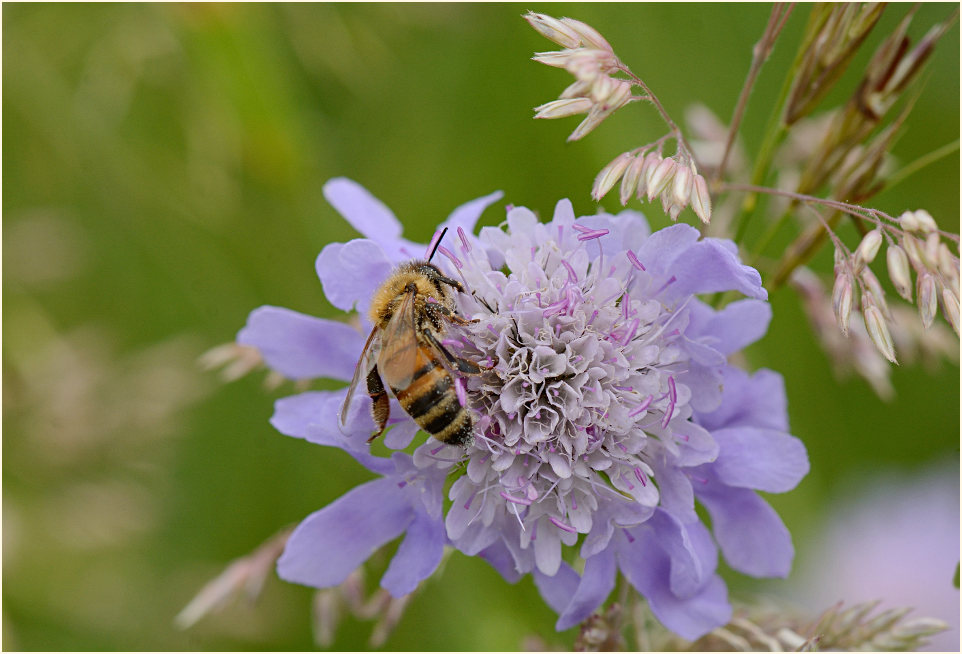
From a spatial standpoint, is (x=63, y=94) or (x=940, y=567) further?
(x=63, y=94)

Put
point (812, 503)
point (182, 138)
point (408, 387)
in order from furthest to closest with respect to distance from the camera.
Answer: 1. point (182, 138)
2. point (812, 503)
3. point (408, 387)

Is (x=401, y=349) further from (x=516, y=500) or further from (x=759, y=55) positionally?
(x=759, y=55)

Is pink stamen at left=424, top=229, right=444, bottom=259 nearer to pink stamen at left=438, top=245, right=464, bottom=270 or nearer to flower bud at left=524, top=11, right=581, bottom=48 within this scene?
pink stamen at left=438, top=245, right=464, bottom=270

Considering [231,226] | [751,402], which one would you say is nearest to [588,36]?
[751,402]

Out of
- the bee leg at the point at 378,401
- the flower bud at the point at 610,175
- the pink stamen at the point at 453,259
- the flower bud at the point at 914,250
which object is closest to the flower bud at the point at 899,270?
the flower bud at the point at 914,250

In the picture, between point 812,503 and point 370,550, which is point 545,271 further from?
point 812,503

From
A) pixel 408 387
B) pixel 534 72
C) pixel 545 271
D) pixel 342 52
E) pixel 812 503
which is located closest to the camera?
pixel 408 387

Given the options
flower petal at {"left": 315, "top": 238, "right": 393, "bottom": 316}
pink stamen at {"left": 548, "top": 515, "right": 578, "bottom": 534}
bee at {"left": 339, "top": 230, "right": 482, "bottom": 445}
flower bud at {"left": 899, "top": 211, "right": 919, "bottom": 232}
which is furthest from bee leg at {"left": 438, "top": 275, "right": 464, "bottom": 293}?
flower bud at {"left": 899, "top": 211, "right": 919, "bottom": 232}

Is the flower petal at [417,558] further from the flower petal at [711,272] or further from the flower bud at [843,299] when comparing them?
the flower bud at [843,299]

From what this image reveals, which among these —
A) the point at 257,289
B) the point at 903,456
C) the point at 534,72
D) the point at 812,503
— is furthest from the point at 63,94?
the point at 903,456
